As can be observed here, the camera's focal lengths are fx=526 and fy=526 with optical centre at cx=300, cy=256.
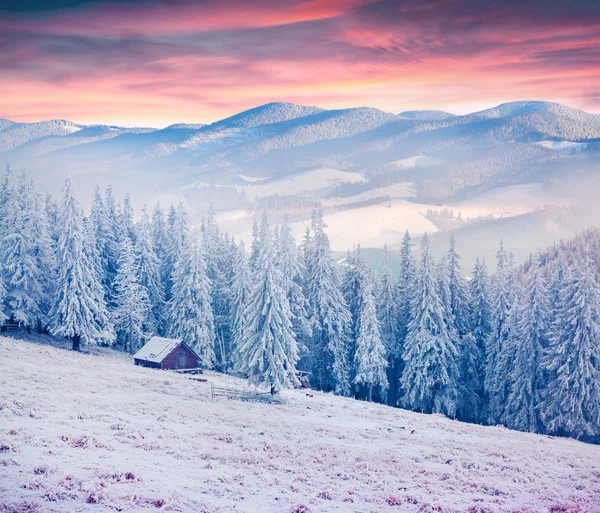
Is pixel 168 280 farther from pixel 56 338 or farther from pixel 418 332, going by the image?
pixel 418 332

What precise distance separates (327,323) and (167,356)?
1708 centimetres

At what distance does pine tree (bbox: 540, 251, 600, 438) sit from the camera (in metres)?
45.9

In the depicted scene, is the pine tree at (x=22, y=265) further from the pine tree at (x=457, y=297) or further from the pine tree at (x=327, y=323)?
the pine tree at (x=457, y=297)

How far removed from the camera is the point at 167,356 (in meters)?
49.8

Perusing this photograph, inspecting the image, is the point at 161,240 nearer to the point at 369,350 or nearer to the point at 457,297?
the point at 369,350

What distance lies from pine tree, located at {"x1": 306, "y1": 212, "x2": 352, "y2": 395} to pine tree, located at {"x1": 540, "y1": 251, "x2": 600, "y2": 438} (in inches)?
796

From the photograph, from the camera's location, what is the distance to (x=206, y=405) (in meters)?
32.9

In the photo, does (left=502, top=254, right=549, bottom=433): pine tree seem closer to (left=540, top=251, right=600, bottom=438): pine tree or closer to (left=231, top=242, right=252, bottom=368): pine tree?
(left=540, top=251, right=600, bottom=438): pine tree

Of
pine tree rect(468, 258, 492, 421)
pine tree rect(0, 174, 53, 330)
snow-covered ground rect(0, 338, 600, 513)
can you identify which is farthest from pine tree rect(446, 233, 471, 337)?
pine tree rect(0, 174, 53, 330)

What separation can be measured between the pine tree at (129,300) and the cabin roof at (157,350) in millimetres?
5078

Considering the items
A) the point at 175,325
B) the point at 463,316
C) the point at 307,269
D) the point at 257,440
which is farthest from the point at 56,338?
the point at 463,316

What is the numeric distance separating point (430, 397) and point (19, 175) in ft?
162

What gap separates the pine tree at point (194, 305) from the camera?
5600 centimetres

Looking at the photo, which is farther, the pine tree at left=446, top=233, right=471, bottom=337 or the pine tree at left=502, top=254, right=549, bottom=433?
the pine tree at left=446, top=233, right=471, bottom=337
